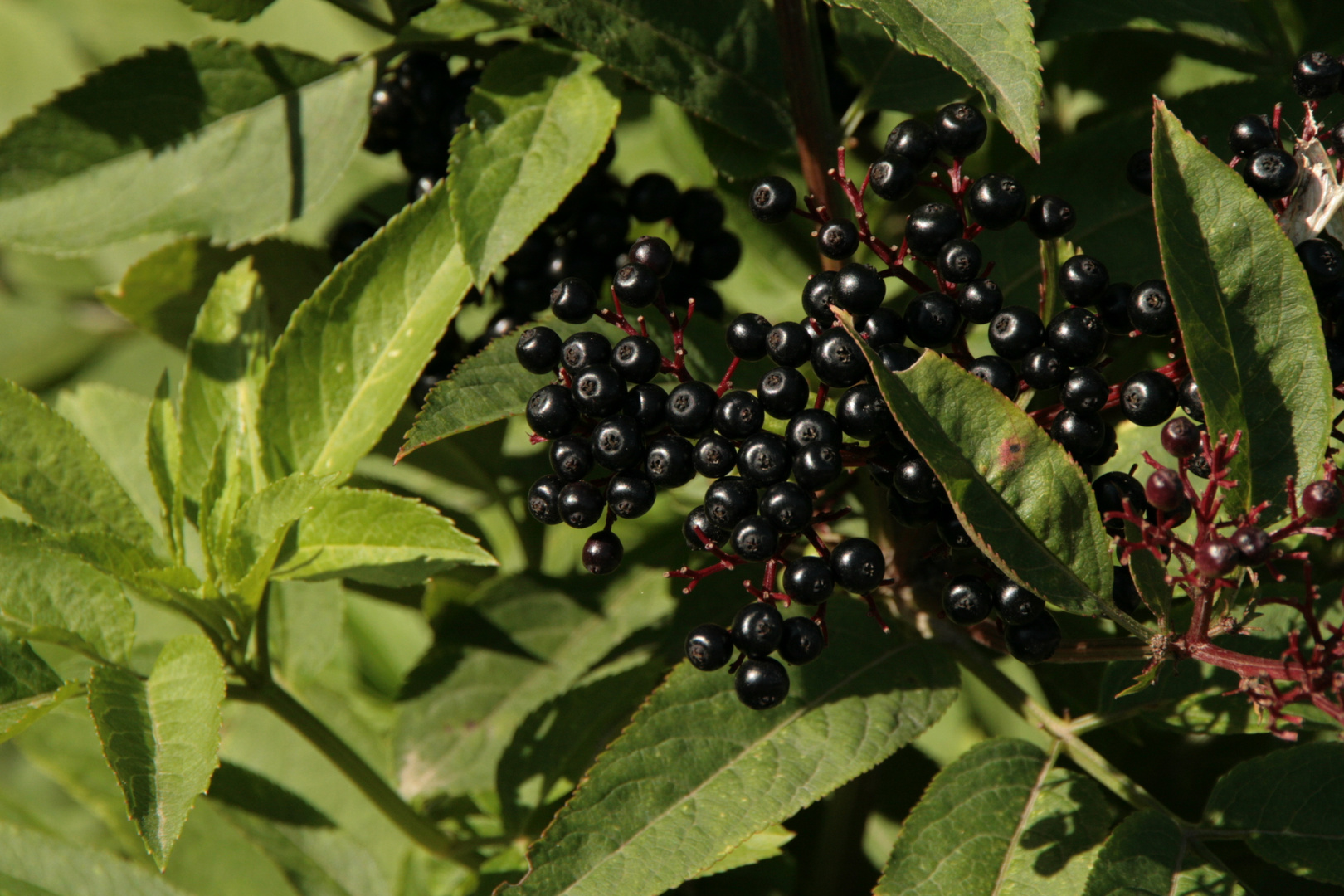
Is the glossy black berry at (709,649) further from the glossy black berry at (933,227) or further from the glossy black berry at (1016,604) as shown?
the glossy black berry at (933,227)

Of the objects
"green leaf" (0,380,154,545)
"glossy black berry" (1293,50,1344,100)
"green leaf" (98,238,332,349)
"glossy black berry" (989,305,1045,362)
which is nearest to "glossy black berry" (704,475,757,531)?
"glossy black berry" (989,305,1045,362)

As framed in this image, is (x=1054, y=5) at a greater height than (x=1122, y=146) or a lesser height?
greater

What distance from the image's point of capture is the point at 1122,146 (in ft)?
7.70

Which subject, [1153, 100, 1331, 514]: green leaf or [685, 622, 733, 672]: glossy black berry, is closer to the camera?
[1153, 100, 1331, 514]: green leaf

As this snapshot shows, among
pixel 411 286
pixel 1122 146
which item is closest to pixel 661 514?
pixel 411 286

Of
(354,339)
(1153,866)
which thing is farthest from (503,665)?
(1153,866)

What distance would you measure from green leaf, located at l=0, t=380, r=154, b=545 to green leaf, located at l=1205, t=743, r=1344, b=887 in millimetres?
2116

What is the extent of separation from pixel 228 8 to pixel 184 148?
35cm

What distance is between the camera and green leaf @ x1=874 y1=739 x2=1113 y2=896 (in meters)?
1.90

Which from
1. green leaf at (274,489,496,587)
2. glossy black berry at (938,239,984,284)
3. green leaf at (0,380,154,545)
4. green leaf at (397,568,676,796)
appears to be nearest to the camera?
glossy black berry at (938,239,984,284)

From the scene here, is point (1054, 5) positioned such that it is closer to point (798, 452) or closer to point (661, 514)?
point (798, 452)

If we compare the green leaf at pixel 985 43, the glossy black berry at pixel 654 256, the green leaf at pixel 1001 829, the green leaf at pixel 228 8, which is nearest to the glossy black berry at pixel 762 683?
the green leaf at pixel 1001 829

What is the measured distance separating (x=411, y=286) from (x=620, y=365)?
0.61m

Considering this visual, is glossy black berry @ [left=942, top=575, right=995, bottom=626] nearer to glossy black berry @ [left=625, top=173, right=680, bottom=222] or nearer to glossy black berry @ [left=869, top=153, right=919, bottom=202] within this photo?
glossy black berry @ [left=869, top=153, right=919, bottom=202]
